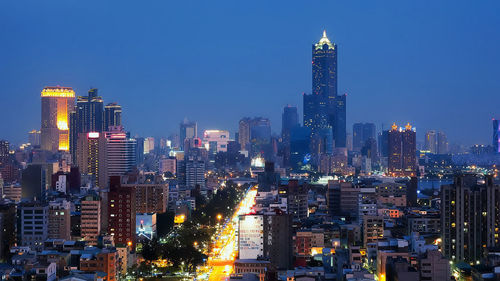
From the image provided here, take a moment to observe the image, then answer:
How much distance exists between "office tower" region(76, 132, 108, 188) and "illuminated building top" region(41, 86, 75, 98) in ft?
43.4

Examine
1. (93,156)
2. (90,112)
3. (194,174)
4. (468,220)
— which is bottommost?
(468,220)

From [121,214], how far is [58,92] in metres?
A: 41.8

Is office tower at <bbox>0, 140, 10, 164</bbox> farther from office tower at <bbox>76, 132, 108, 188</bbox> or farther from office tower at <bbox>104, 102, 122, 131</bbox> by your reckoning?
office tower at <bbox>104, 102, 122, 131</bbox>

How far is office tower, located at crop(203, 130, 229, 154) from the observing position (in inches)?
3265

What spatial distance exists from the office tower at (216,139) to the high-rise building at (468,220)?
6278cm

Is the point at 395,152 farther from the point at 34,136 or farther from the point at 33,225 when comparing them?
the point at 33,225

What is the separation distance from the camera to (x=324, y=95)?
257 ft

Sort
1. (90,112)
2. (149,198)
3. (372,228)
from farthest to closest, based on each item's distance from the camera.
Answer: (90,112), (149,198), (372,228)

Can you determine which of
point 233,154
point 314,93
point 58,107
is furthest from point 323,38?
point 58,107

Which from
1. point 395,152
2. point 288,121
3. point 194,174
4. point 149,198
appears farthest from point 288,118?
point 149,198

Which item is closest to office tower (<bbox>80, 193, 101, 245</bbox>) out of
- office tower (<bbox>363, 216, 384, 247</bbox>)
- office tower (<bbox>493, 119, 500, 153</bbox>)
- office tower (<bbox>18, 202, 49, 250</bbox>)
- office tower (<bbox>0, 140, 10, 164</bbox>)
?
office tower (<bbox>18, 202, 49, 250</bbox>)

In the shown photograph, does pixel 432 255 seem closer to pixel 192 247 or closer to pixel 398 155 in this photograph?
pixel 192 247

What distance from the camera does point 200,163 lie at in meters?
47.8

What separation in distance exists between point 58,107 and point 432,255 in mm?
48890
